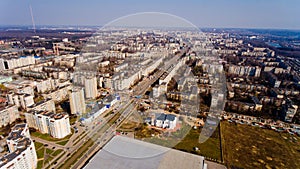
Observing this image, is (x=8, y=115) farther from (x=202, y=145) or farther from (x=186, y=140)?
(x=202, y=145)

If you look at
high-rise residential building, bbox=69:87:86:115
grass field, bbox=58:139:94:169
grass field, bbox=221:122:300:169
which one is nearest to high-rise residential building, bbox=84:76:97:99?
high-rise residential building, bbox=69:87:86:115

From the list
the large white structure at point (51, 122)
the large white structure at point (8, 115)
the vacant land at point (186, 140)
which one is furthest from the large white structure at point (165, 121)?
the large white structure at point (8, 115)

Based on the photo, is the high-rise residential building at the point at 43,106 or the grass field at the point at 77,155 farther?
the high-rise residential building at the point at 43,106

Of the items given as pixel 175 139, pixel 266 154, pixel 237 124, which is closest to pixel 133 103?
pixel 175 139

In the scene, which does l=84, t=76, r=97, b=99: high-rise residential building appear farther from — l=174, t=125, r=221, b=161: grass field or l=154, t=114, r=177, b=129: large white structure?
l=174, t=125, r=221, b=161: grass field

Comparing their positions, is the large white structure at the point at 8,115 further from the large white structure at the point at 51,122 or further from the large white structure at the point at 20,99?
the large white structure at the point at 51,122

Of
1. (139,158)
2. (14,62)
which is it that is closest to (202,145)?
(139,158)
